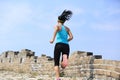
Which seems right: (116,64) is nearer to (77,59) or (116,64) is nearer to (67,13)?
(67,13)

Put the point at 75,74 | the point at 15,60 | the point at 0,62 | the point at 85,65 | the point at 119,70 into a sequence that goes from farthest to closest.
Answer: the point at 0,62 → the point at 15,60 → the point at 75,74 → the point at 85,65 → the point at 119,70

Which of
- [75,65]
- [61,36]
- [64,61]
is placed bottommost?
[64,61]

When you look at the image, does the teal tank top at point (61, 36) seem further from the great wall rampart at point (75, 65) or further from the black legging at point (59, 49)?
the great wall rampart at point (75, 65)

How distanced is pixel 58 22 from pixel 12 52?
62.7 feet

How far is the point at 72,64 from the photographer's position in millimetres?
18016

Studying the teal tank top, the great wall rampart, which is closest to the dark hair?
the teal tank top

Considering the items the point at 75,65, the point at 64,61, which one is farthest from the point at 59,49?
the point at 75,65

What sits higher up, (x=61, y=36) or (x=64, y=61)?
(x=61, y=36)

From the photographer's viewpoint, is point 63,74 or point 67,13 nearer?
point 67,13

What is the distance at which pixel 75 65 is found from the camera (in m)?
17.6

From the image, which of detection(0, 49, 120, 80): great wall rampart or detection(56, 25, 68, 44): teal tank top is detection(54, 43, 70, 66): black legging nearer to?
detection(56, 25, 68, 44): teal tank top

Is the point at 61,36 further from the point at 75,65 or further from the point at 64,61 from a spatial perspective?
the point at 75,65

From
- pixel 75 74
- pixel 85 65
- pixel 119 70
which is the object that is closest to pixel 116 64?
pixel 119 70

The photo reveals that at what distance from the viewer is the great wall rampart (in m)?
13.6
